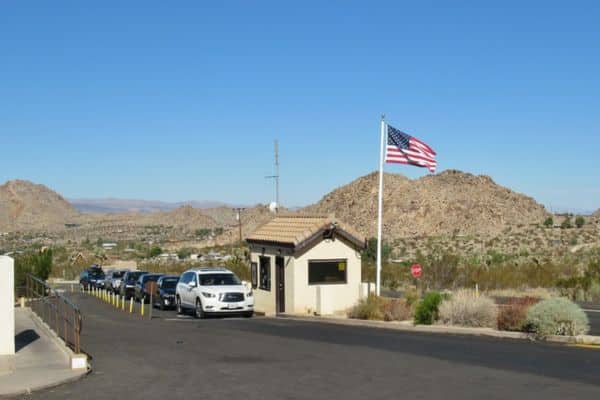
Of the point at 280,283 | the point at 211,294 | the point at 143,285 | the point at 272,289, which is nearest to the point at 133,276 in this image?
the point at 143,285

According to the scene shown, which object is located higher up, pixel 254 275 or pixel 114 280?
pixel 254 275

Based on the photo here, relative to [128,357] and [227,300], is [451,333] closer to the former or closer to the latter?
[128,357]

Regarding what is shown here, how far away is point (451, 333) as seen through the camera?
21234 millimetres

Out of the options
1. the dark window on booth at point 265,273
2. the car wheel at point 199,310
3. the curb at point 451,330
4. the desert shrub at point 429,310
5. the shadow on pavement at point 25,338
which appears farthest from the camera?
the dark window on booth at point 265,273

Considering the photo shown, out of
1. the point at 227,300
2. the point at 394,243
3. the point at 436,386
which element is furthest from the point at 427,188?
the point at 436,386

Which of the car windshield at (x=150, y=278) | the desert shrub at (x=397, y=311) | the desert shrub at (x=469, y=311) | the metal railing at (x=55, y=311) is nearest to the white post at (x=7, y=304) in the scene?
the metal railing at (x=55, y=311)

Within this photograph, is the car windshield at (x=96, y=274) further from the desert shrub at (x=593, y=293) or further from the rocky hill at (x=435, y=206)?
the rocky hill at (x=435, y=206)

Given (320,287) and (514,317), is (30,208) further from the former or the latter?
(514,317)

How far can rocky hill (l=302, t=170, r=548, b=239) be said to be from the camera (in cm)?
9788

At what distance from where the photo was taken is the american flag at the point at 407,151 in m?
29.4

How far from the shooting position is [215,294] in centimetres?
3020

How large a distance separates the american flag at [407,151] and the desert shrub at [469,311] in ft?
25.1

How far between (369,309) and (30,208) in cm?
15254

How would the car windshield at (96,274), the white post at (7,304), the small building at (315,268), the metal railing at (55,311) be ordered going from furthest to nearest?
the car windshield at (96,274), the small building at (315,268), the metal railing at (55,311), the white post at (7,304)
